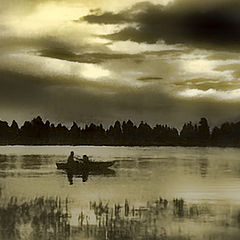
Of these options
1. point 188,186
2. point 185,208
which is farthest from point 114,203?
point 188,186

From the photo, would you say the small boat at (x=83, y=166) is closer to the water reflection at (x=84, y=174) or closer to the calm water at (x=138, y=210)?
the water reflection at (x=84, y=174)

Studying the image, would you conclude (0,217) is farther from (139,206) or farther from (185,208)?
(185,208)

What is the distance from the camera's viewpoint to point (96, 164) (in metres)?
72.5

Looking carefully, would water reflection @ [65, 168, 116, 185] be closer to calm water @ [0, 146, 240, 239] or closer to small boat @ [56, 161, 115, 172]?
small boat @ [56, 161, 115, 172]

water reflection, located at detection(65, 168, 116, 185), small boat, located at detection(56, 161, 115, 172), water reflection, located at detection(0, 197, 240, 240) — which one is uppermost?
small boat, located at detection(56, 161, 115, 172)

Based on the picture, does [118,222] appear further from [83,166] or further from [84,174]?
[83,166]

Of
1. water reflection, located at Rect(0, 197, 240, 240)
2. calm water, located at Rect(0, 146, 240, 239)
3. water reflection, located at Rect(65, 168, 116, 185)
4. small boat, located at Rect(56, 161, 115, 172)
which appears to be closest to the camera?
water reflection, located at Rect(0, 197, 240, 240)

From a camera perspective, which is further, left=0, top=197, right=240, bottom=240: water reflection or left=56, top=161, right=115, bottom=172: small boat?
left=56, top=161, right=115, bottom=172: small boat

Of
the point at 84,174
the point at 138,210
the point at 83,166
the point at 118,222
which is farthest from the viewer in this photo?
the point at 83,166

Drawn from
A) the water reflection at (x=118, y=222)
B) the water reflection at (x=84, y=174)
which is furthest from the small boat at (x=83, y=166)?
the water reflection at (x=118, y=222)

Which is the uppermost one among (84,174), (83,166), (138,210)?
(83,166)

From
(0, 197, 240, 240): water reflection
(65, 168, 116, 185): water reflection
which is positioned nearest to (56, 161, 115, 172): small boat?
(65, 168, 116, 185): water reflection

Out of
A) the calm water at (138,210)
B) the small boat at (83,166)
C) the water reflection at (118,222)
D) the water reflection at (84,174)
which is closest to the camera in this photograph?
the water reflection at (118,222)

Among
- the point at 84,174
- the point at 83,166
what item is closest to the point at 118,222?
the point at 84,174
